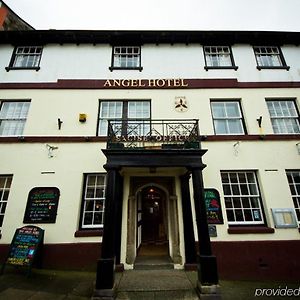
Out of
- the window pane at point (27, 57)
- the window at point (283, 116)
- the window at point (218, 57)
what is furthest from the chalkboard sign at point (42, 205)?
the window at point (283, 116)

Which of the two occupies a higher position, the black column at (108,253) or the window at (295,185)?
the window at (295,185)

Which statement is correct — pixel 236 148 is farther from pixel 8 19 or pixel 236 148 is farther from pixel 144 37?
pixel 8 19

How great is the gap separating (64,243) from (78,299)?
2.09 m

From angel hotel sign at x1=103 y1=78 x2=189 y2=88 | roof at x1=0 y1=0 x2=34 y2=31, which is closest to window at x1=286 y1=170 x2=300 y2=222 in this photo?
angel hotel sign at x1=103 y1=78 x2=189 y2=88

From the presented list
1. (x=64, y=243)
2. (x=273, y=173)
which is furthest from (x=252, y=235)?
(x=64, y=243)

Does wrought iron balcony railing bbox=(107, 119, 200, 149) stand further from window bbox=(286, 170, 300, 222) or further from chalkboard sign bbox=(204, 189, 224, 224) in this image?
window bbox=(286, 170, 300, 222)

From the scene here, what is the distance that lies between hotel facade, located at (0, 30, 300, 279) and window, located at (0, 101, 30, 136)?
0.14ft

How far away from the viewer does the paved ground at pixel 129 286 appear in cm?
438

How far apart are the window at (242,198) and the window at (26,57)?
31.7 feet

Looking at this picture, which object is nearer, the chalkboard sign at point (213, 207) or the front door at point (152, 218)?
the chalkboard sign at point (213, 207)

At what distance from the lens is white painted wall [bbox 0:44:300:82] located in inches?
320

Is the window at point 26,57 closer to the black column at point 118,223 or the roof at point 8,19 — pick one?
the roof at point 8,19

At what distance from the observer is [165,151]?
17.3 feet

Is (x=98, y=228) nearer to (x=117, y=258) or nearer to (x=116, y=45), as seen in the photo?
(x=117, y=258)
